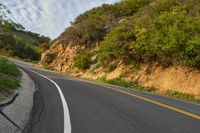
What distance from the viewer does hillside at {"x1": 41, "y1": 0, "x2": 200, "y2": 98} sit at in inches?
1038

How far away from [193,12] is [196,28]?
5.41 meters

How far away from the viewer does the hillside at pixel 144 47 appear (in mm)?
26375

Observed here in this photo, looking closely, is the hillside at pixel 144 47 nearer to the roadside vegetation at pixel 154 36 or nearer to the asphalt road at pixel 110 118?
the roadside vegetation at pixel 154 36

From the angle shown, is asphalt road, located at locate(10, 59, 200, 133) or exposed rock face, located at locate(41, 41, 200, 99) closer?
asphalt road, located at locate(10, 59, 200, 133)

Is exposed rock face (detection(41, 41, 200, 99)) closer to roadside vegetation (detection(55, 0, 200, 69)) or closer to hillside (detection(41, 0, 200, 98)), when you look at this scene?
hillside (detection(41, 0, 200, 98))

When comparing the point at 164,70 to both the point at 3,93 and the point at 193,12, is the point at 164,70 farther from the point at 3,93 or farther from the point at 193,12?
the point at 3,93

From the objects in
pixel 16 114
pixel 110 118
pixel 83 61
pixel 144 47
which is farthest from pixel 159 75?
pixel 16 114

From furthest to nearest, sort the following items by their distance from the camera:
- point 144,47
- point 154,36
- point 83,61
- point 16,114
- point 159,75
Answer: point 83,61 < point 144,47 < point 159,75 < point 154,36 < point 16,114

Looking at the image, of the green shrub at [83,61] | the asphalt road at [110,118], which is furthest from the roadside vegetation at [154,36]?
the asphalt road at [110,118]

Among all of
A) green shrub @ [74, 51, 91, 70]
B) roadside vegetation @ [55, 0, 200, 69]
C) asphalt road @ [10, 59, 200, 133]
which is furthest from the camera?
green shrub @ [74, 51, 91, 70]

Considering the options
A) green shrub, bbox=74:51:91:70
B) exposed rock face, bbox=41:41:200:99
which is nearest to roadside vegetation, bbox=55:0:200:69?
exposed rock face, bbox=41:41:200:99

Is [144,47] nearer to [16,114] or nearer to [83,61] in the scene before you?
[83,61]

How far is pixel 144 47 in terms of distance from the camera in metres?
32.1

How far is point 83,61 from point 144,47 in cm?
1384
